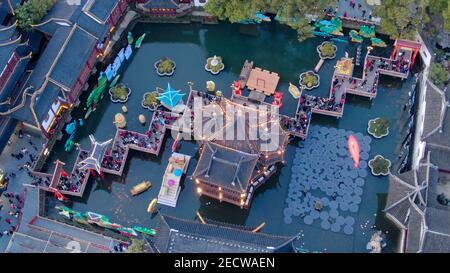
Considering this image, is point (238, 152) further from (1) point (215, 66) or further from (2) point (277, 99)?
(1) point (215, 66)

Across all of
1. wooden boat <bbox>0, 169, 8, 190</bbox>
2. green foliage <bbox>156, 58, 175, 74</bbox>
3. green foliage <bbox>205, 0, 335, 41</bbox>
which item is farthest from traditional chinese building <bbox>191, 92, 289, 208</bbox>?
wooden boat <bbox>0, 169, 8, 190</bbox>

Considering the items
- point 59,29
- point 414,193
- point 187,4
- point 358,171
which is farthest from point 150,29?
point 414,193

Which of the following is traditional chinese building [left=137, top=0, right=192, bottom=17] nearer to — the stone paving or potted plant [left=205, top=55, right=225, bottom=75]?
potted plant [left=205, top=55, right=225, bottom=75]

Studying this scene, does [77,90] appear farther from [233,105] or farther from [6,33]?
[233,105]

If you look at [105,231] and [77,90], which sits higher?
[77,90]

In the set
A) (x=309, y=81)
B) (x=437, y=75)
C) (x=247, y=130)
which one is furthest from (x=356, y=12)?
(x=247, y=130)

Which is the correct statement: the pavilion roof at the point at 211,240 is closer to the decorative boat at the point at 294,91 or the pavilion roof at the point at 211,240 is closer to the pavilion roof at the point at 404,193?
the pavilion roof at the point at 404,193

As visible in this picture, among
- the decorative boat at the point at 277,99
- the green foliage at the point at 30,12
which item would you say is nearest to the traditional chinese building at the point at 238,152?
the decorative boat at the point at 277,99
